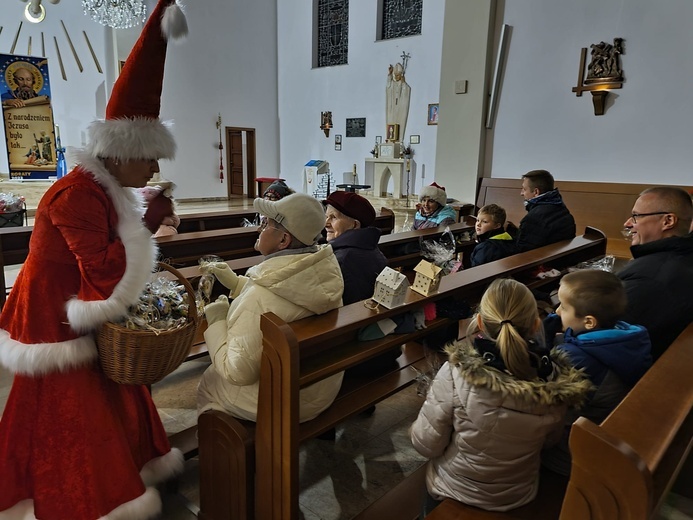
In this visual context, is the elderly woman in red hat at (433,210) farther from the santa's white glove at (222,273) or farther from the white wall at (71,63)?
the white wall at (71,63)

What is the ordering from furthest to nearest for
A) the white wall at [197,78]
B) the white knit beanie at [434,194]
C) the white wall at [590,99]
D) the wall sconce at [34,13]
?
1. the white wall at [197,78]
2. the wall sconce at [34,13]
3. the white wall at [590,99]
4. the white knit beanie at [434,194]

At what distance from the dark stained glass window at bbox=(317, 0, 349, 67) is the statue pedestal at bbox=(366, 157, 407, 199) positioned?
3.33 metres

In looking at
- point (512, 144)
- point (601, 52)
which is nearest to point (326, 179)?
point (512, 144)

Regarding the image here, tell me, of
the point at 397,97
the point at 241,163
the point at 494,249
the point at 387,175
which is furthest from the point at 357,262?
the point at 241,163

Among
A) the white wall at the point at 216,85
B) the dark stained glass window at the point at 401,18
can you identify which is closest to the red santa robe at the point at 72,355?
the white wall at the point at 216,85

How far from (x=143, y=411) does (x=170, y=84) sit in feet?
39.9

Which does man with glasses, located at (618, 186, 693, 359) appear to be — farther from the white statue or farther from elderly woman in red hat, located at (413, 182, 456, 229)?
the white statue

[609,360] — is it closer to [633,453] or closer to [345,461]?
[633,453]

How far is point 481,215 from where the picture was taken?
3.97m

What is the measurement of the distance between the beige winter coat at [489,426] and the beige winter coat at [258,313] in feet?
1.65

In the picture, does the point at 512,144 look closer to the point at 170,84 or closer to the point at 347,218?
the point at 347,218

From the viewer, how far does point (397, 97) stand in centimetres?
1141

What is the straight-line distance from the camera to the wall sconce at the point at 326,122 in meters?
13.1

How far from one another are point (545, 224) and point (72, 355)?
11.2 ft
